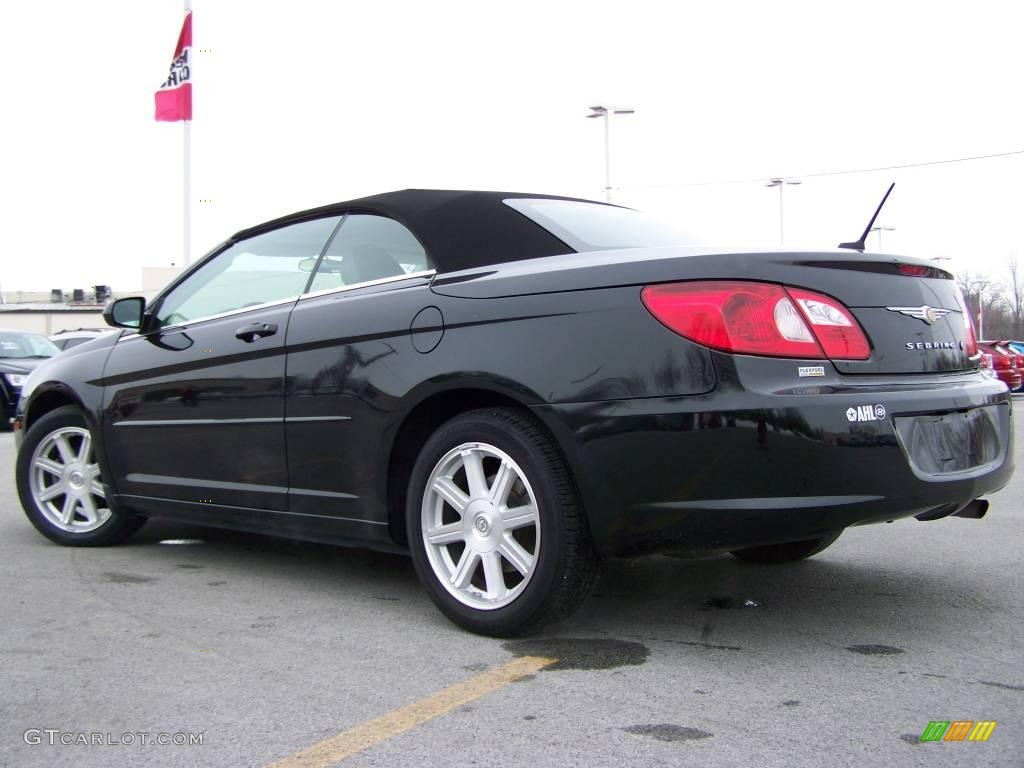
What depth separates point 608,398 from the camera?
126 inches

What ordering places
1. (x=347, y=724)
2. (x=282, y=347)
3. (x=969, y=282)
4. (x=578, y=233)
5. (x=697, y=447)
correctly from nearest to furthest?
(x=347, y=724) → (x=697, y=447) → (x=578, y=233) → (x=282, y=347) → (x=969, y=282)

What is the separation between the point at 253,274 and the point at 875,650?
2.91 metres

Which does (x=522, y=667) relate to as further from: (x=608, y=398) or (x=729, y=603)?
(x=729, y=603)

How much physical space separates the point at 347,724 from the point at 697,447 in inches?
47.0

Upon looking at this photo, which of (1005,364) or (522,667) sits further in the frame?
(1005,364)

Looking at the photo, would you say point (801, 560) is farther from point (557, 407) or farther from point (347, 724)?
point (347, 724)

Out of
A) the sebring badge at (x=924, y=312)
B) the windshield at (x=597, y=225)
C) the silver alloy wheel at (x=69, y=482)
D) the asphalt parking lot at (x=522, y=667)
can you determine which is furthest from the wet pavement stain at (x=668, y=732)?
the silver alloy wheel at (x=69, y=482)

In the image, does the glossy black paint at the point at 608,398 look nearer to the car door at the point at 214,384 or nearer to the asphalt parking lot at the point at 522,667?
the car door at the point at 214,384

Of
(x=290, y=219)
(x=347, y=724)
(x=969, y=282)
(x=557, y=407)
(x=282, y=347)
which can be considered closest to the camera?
(x=347, y=724)

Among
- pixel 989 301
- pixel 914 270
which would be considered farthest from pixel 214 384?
pixel 989 301

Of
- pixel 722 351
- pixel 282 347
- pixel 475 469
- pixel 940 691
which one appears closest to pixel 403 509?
pixel 475 469

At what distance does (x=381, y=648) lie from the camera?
3.45 m

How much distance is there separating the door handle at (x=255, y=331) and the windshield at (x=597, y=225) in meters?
1.05

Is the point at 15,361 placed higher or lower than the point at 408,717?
higher
